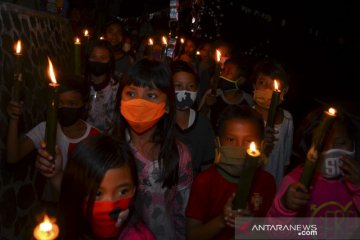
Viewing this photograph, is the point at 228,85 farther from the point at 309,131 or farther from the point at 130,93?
the point at 309,131

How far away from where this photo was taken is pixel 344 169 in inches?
97.7

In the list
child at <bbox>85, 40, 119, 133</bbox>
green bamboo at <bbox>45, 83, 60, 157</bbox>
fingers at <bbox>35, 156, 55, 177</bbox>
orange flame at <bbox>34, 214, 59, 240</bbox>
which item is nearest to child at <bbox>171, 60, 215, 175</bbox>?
child at <bbox>85, 40, 119, 133</bbox>

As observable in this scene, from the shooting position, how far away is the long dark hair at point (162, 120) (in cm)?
314

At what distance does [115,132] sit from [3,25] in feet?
7.10

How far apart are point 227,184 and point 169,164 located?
0.52 metres

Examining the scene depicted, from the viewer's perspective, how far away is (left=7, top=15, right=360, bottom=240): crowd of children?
222 cm

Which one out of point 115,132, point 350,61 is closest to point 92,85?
point 115,132

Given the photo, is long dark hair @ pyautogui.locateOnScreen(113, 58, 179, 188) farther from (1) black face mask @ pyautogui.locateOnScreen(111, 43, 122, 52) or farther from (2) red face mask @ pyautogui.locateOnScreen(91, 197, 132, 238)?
(1) black face mask @ pyautogui.locateOnScreen(111, 43, 122, 52)

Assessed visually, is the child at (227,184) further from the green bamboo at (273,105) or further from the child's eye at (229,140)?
the green bamboo at (273,105)

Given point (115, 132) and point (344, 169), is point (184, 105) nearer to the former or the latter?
point (115, 132)

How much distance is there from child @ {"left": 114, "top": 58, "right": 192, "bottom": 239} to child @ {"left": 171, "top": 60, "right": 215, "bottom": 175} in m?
0.69

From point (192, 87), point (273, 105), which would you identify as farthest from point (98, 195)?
point (192, 87)

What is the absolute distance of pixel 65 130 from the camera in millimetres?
3625

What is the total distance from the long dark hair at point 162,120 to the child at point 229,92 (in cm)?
191
